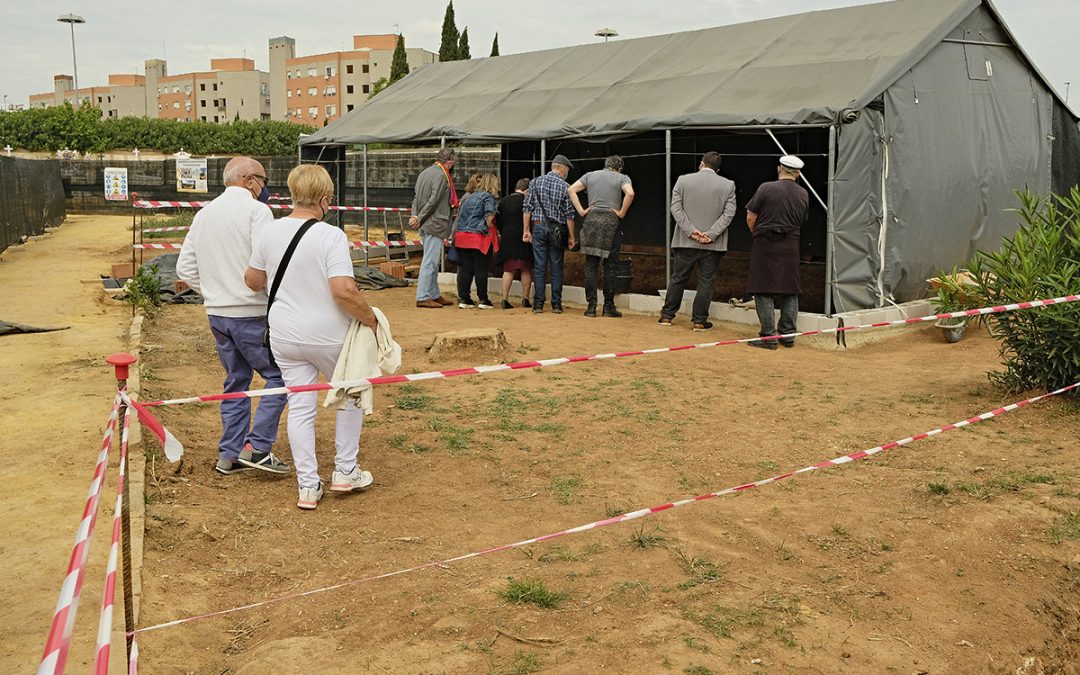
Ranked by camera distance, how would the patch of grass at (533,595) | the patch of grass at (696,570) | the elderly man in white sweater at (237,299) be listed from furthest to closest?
the elderly man in white sweater at (237,299), the patch of grass at (696,570), the patch of grass at (533,595)

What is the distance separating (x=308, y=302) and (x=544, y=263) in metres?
6.87

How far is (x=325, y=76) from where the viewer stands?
88.9m

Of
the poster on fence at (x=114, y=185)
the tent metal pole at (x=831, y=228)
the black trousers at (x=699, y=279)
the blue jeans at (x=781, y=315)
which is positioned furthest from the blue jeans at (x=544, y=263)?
the poster on fence at (x=114, y=185)

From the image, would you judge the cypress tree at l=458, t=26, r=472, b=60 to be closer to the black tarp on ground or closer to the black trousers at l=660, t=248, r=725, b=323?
the black tarp on ground

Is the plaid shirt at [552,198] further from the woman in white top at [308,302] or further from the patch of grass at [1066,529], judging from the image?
the patch of grass at [1066,529]

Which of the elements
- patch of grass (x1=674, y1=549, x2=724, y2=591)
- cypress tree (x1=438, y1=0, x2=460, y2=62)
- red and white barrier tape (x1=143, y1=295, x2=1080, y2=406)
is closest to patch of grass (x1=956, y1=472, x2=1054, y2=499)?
red and white barrier tape (x1=143, y1=295, x2=1080, y2=406)

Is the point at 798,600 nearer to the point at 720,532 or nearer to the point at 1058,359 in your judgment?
the point at 720,532

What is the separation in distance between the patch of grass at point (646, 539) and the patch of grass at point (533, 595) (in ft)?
2.05

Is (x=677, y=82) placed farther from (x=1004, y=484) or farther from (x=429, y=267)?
(x=1004, y=484)

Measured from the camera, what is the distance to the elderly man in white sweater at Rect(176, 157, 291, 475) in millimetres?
5438

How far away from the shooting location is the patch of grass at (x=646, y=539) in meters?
4.59

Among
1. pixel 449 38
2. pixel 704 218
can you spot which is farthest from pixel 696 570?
pixel 449 38

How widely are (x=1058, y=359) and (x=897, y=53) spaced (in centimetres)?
470

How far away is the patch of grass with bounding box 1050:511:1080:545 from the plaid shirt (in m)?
7.13
